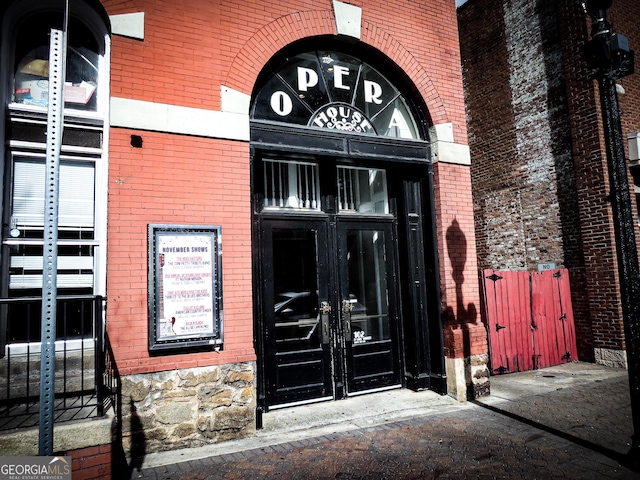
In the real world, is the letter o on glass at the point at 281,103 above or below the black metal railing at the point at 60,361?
above

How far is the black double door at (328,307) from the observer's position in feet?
19.0

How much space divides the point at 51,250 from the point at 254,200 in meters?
3.68

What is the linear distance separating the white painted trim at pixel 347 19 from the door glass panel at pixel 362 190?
1950mm

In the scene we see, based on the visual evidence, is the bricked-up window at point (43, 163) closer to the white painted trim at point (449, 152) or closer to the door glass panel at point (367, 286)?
the door glass panel at point (367, 286)

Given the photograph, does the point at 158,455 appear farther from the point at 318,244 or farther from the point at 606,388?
the point at 606,388

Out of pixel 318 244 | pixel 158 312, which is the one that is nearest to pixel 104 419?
pixel 158 312

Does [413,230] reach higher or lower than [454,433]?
higher

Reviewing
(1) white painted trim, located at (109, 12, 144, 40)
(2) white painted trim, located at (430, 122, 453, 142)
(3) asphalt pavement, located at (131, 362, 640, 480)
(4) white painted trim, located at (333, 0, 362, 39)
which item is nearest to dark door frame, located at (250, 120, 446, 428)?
(2) white painted trim, located at (430, 122, 453, 142)

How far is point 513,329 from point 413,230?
10.4 ft

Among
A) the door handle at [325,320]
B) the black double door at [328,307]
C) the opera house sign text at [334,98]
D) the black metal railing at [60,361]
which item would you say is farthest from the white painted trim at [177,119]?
the door handle at [325,320]

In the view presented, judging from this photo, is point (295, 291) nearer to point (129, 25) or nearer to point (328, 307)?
point (328, 307)

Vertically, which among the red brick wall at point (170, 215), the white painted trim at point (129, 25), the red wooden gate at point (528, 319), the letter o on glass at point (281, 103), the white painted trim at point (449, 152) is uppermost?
the white painted trim at point (129, 25)

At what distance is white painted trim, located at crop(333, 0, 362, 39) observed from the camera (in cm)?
611

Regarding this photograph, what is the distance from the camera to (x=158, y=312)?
4.65 m
